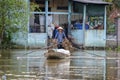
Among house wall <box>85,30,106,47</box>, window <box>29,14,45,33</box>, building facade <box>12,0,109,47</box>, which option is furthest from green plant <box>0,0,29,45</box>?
house wall <box>85,30,106,47</box>

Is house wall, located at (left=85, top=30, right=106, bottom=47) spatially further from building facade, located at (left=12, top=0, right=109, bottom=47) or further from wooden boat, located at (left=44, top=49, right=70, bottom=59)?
wooden boat, located at (left=44, top=49, right=70, bottom=59)

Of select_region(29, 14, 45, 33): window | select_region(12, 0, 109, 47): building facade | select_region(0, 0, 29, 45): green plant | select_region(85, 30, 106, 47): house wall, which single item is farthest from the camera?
select_region(29, 14, 45, 33): window

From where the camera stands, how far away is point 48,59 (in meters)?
24.2

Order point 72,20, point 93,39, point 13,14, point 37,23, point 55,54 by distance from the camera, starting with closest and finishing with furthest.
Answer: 1. point 55,54
2. point 13,14
3. point 93,39
4. point 37,23
5. point 72,20

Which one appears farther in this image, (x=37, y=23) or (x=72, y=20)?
(x=72, y=20)

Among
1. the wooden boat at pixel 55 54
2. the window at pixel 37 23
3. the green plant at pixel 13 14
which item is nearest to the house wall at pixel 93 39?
the window at pixel 37 23

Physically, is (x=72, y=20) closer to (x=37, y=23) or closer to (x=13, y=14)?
(x=37, y=23)

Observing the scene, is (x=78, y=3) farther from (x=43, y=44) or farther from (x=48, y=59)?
(x=48, y=59)

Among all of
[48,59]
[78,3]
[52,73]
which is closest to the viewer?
[52,73]

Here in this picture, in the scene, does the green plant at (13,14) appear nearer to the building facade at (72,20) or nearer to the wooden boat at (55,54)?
the building facade at (72,20)

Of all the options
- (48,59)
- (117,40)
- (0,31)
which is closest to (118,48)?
(117,40)

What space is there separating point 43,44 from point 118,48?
18.4 feet

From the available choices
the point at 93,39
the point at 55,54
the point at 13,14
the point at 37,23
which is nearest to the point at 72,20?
the point at 93,39

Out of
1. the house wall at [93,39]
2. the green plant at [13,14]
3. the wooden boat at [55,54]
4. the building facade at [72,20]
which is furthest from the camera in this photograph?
the house wall at [93,39]
